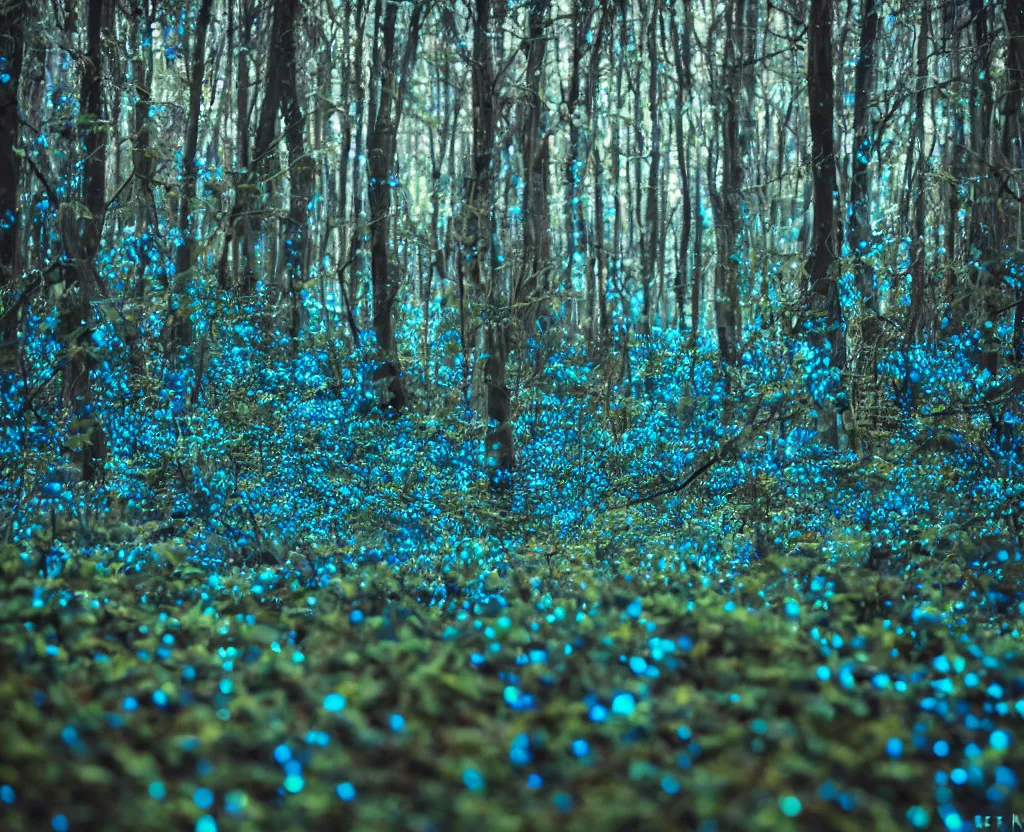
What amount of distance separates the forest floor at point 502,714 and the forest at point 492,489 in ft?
0.06

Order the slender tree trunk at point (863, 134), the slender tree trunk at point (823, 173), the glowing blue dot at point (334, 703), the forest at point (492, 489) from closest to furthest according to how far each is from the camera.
Result: the forest at point (492, 489), the glowing blue dot at point (334, 703), the slender tree trunk at point (823, 173), the slender tree trunk at point (863, 134)

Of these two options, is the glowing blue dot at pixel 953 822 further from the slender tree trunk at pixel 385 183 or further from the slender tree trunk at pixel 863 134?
the slender tree trunk at pixel 385 183

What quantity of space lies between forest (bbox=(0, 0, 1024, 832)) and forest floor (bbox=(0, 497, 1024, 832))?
2 cm

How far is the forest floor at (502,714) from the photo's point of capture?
2.53m

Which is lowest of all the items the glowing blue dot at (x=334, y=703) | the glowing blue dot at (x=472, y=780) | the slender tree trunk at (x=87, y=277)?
the glowing blue dot at (x=472, y=780)

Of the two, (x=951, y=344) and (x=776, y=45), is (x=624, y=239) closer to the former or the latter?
(x=776, y=45)

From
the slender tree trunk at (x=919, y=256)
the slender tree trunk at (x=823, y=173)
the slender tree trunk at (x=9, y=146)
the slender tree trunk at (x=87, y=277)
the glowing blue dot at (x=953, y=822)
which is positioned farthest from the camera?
the slender tree trunk at (x=919, y=256)

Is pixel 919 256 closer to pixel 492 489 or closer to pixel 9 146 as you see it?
pixel 492 489

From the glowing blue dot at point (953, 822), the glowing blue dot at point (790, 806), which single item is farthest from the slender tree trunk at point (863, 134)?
the glowing blue dot at point (790, 806)

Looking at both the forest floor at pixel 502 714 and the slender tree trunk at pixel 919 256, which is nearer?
the forest floor at pixel 502 714

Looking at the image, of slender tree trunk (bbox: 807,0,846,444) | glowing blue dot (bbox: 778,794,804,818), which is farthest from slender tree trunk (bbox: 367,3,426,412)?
glowing blue dot (bbox: 778,794,804,818)

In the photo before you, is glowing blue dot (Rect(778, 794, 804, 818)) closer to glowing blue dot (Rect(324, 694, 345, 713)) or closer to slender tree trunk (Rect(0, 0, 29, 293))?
glowing blue dot (Rect(324, 694, 345, 713))

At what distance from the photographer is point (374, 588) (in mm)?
5223

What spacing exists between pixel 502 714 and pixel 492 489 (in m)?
6.10
